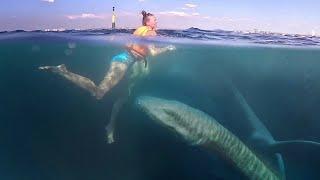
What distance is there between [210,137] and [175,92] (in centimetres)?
826

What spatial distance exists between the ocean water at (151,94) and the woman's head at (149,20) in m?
1.78

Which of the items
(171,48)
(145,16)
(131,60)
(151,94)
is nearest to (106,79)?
(151,94)

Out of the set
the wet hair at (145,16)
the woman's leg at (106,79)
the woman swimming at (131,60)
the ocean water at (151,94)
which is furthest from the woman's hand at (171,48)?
the wet hair at (145,16)

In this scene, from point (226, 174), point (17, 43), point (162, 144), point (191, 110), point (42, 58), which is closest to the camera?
point (191, 110)

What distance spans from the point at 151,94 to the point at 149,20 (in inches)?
154

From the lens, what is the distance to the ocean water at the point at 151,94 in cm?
1198

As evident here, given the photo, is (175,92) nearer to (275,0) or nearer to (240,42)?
(240,42)

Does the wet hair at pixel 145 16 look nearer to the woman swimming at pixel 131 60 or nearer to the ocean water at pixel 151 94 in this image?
the woman swimming at pixel 131 60

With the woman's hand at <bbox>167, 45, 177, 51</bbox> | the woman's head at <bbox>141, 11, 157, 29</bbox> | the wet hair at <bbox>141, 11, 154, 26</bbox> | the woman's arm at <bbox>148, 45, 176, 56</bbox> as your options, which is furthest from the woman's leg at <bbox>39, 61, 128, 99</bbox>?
the wet hair at <bbox>141, 11, 154, 26</bbox>

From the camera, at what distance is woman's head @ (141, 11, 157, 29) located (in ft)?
25.7

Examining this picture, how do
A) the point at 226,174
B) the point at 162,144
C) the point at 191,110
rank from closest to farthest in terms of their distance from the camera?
the point at 191,110, the point at 226,174, the point at 162,144

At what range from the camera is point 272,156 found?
10109 mm

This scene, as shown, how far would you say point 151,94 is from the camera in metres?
11.5

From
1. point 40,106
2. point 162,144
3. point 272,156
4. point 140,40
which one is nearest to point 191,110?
point 140,40
